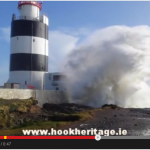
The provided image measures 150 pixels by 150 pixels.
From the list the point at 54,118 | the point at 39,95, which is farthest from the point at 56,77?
the point at 54,118

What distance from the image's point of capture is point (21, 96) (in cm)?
1114

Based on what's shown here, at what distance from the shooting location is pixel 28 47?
49.7 feet

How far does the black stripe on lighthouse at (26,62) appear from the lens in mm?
15039

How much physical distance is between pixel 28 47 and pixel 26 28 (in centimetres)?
112

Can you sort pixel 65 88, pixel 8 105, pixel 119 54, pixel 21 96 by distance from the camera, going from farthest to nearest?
pixel 65 88, pixel 119 54, pixel 21 96, pixel 8 105

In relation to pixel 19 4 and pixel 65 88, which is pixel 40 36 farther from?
pixel 65 88

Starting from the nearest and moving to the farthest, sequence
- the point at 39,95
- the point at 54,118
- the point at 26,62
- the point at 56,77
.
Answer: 1. the point at 54,118
2. the point at 39,95
3. the point at 26,62
4. the point at 56,77

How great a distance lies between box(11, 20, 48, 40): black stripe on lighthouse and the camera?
1524 centimetres

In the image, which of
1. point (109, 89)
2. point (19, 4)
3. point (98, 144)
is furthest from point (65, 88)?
point (98, 144)

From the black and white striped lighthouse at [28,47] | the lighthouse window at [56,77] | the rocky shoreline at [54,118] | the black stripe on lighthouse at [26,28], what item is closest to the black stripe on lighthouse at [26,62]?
the black and white striped lighthouse at [28,47]

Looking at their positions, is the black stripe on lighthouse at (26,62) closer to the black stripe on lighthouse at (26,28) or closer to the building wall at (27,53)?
the building wall at (27,53)

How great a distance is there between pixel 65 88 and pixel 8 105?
6.43m

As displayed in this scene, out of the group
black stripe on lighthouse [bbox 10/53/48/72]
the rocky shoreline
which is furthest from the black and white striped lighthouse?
the rocky shoreline

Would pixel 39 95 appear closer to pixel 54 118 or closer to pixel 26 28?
pixel 54 118
